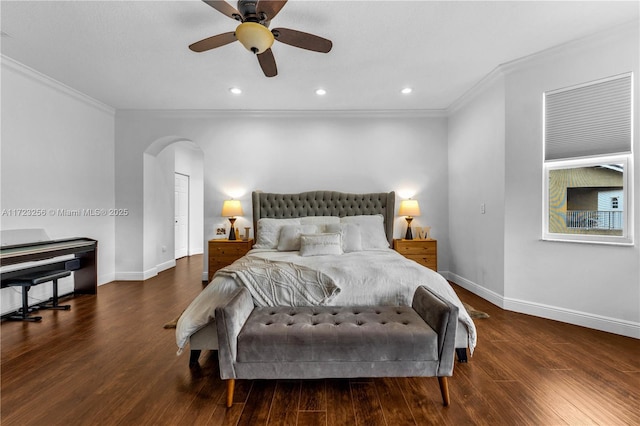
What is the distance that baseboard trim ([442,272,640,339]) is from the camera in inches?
110

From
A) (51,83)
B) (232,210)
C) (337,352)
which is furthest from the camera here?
(232,210)

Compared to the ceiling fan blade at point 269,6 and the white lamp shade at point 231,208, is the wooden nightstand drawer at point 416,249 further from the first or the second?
the ceiling fan blade at point 269,6

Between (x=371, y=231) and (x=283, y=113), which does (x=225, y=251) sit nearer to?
(x=371, y=231)

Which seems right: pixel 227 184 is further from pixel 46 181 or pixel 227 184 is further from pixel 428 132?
pixel 428 132

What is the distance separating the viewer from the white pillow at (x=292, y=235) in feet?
12.5

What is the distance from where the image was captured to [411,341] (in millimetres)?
1812

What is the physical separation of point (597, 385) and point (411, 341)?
1.40 metres

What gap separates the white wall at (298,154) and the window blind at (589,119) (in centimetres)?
182

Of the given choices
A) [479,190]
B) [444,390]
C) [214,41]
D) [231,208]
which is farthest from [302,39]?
[479,190]

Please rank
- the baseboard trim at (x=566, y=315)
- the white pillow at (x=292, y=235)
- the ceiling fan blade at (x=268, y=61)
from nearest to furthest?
1. the ceiling fan blade at (x=268, y=61)
2. the baseboard trim at (x=566, y=315)
3. the white pillow at (x=292, y=235)

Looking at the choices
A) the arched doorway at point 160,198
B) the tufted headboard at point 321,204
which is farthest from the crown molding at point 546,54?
the arched doorway at point 160,198

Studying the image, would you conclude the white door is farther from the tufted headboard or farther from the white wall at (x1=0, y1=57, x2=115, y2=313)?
the tufted headboard

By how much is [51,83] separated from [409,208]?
5241 millimetres

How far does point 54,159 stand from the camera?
390 cm
